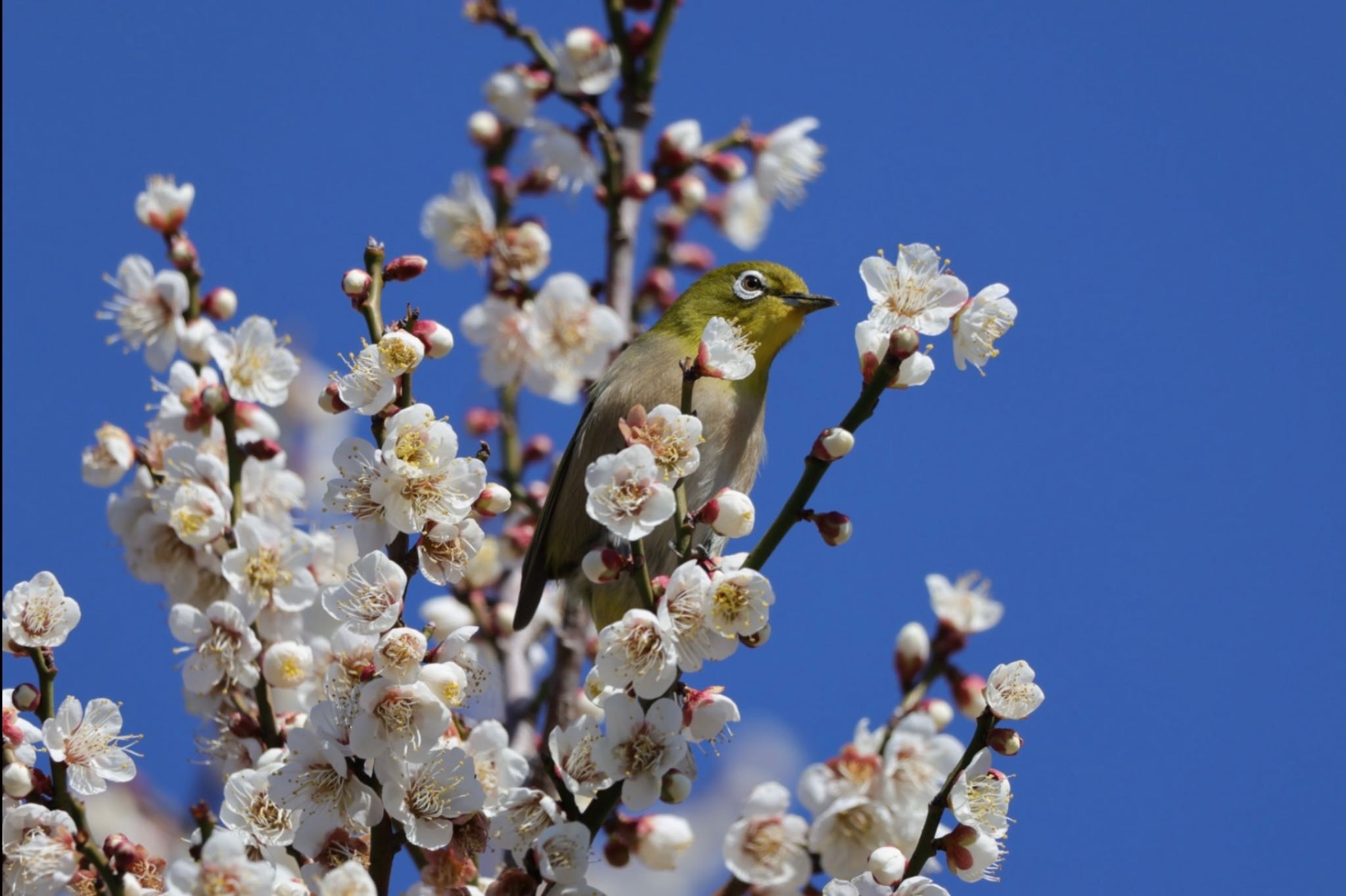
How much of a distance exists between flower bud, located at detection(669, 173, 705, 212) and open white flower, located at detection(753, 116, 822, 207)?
0.80 ft

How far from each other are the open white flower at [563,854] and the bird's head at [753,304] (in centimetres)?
217

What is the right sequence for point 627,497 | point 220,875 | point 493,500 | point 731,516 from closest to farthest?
point 220,875, point 627,497, point 731,516, point 493,500

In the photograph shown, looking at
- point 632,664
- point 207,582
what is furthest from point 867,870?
point 207,582

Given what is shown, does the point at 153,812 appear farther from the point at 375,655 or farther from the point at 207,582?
the point at 375,655

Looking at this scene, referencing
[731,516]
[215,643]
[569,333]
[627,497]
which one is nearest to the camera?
[627,497]

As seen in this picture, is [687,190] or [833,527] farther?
[687,190]

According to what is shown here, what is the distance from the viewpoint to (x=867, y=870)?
8.96 feet

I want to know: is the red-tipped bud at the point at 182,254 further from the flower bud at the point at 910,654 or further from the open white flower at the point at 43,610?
the flower bud at the point at 910,654

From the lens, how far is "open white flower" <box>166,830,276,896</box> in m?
2.53

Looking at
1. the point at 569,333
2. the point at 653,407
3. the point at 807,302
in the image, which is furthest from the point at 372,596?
the point at 569,333

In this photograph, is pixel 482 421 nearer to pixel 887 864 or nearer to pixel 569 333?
pixel 569 333

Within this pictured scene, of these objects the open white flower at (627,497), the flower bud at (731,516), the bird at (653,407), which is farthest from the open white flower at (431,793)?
the bird at (653,407)

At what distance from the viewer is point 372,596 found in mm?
2828

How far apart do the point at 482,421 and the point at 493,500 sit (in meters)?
2.89
